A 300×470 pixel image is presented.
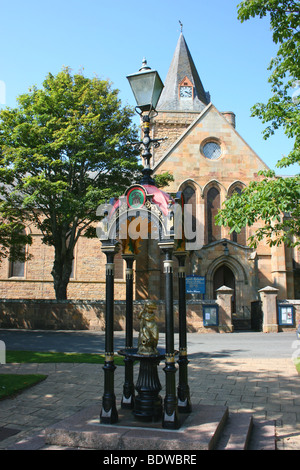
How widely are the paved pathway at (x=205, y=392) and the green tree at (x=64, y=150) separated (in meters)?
9.70

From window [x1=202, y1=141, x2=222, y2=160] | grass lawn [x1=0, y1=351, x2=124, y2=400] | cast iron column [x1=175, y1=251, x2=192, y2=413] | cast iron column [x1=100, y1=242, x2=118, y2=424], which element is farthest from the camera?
window [x1=202, y1=141, x2=222, y2=160]

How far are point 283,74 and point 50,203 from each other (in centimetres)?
1168

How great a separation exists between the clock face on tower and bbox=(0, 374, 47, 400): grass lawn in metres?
37.2

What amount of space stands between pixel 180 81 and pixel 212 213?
69.5 feet

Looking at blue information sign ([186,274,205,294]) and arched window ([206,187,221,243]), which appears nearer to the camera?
blue information sign ([186,274,205,294])

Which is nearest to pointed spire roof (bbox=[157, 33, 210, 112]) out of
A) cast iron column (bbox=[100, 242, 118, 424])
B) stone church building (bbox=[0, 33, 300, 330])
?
stone church building (bbox=[0, 33, 300, 330])

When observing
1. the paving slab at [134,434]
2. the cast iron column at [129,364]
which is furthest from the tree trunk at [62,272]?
the paving slab at [134,434]

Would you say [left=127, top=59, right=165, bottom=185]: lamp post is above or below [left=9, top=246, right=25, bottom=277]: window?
above

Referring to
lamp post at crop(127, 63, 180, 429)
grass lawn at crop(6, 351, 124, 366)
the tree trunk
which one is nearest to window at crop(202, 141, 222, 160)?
the tree trunk

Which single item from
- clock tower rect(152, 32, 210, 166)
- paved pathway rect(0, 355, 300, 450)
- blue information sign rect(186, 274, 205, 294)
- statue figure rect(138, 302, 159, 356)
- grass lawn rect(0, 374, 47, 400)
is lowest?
paved pathway rect(0, 355, 300, 450)

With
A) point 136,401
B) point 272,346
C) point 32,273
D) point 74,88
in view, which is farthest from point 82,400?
point 32,273

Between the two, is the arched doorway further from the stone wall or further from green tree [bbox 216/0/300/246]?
green tree [bbox 216/0/300/246]

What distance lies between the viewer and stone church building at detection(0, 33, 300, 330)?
24250mm

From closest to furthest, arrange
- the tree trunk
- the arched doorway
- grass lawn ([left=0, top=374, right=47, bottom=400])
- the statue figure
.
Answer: the statue figure
grass lawn ([left=0, top=374, right=47, bottom=400])
the tree trunk
the arched doorway
